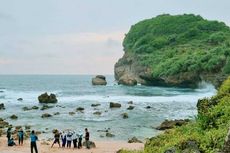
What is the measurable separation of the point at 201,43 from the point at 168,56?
10.1 meters

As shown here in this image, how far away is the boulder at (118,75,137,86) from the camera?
115900mm

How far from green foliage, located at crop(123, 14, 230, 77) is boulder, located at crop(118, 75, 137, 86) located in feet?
19.8

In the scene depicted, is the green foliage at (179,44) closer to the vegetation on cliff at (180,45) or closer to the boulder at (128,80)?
the vegetation on cliff at (180,45)

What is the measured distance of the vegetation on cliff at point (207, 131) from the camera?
12.8 meters

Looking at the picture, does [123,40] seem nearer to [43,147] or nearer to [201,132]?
[43,147]

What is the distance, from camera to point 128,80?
390 ft

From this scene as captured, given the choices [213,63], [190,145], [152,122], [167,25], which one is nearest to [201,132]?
[190,145]

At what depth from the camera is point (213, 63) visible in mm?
82438

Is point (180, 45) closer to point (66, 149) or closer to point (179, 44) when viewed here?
point (179, 44)

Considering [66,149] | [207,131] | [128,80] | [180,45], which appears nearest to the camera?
[207,131]

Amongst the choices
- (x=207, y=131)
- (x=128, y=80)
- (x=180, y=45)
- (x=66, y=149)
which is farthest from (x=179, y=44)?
(x=207, y=131)

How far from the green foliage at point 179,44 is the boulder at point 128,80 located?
6.04 m

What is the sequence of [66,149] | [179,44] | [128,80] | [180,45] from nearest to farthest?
1. [66,149]
2. [180,45]
3. [179,44]
4. [128,80]

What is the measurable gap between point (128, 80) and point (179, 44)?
56.2ft
